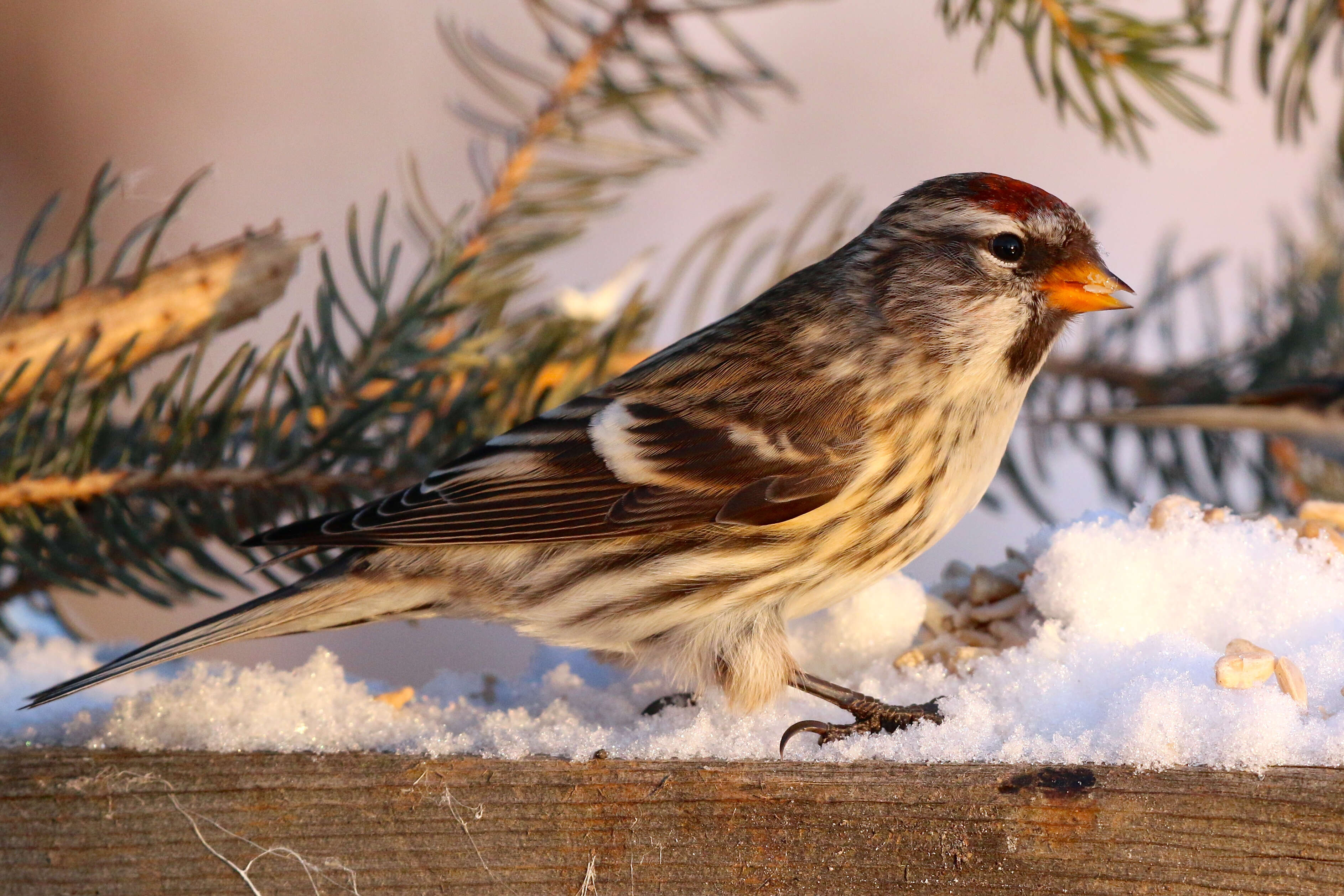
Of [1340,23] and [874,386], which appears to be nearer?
[874,386]

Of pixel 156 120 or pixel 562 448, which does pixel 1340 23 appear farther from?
pixel 156 120

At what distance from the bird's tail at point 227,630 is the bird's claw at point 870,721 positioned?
472mm

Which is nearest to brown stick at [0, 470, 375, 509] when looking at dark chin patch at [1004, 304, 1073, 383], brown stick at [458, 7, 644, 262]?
brown stick at [458, 7, 644, 262]

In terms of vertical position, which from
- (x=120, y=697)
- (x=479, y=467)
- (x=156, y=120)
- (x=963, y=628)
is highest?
(x=156, y=120)

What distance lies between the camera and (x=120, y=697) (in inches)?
42.2

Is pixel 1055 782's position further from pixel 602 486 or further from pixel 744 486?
pixel 602 486

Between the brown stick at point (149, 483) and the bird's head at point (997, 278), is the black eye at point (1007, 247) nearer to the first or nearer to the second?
the bird's head at point (997, 278)

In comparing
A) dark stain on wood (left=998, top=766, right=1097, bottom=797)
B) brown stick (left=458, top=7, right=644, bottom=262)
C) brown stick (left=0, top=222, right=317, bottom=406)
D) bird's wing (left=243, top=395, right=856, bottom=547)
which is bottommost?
dark stain on wood (left=998, top=766, right=1097, bottom=797)

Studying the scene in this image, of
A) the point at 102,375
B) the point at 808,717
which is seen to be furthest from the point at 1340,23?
the point at 102,375

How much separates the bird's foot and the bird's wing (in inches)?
6.8

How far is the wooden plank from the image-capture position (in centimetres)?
85

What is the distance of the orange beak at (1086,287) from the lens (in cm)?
122

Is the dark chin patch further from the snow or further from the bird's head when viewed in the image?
the snow

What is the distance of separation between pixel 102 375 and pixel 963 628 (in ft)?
3.02
